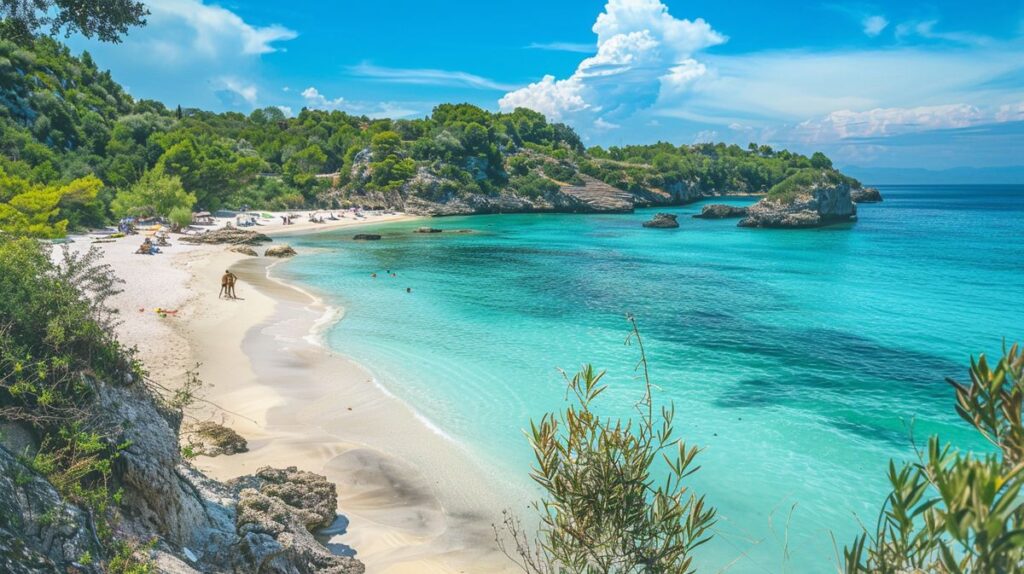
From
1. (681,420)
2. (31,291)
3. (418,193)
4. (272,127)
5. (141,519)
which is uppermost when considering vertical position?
(272,127)

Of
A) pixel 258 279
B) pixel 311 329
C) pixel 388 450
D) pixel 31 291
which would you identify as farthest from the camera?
pixel 258 279

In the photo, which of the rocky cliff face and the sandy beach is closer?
the rocky cliff face

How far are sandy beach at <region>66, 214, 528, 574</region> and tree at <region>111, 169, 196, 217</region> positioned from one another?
3077 centimetres

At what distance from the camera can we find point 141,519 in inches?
240

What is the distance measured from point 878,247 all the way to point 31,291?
6628cm

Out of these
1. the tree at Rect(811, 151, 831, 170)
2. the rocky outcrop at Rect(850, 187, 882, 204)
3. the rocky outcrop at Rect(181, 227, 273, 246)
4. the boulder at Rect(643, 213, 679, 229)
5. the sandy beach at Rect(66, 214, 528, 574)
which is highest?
the tree at Rect(811, 151, 831, 170)

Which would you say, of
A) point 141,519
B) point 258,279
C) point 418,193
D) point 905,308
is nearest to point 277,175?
point 418,193

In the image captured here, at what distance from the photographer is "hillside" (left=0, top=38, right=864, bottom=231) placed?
163 feet

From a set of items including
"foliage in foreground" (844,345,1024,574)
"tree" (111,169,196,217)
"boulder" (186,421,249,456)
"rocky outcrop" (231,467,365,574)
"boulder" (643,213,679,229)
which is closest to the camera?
"foliage in foreground" (844,345,1024,574)

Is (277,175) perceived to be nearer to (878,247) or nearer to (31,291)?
(878,247)

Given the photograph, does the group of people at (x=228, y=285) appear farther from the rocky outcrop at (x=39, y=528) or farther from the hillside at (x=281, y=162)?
the rocky outcrop at (x=39, y=528)

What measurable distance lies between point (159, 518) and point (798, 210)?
278 feet

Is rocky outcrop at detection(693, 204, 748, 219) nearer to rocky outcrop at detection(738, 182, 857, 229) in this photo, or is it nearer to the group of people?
rocky outcrop at detection(738, 182, 857, 229)

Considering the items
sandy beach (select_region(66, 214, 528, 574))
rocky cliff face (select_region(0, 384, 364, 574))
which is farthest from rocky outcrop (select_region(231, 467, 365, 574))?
sandy beach (select_region(66, 214, 528, 574))
